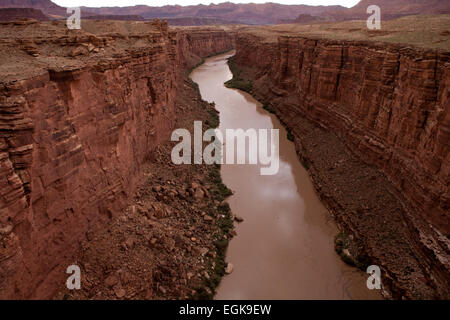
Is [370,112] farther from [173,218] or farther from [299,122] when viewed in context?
[173,218]

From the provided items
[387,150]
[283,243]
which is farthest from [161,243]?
[387,150]

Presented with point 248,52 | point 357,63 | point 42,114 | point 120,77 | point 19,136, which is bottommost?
point 19,136

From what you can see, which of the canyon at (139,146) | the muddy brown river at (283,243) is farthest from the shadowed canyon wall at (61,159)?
the muddy brown river at (283,243)

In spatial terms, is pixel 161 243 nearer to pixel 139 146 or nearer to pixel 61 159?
pixel 61 159

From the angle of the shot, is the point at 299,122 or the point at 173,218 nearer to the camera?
the point at 173,218

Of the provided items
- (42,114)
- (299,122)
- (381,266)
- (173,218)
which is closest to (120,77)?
(42,114)

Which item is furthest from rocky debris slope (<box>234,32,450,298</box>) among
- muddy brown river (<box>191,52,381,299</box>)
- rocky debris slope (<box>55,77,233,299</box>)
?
rocky debris slope (<box>55,77,233,299</box>)

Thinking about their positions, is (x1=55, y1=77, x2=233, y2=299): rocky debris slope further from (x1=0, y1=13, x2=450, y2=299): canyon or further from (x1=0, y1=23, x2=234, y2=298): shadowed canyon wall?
(x1=0, y1=23, x2=234, y2=298): shadowed canyon wall

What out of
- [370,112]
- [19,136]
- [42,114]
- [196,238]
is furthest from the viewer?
[370,112]
